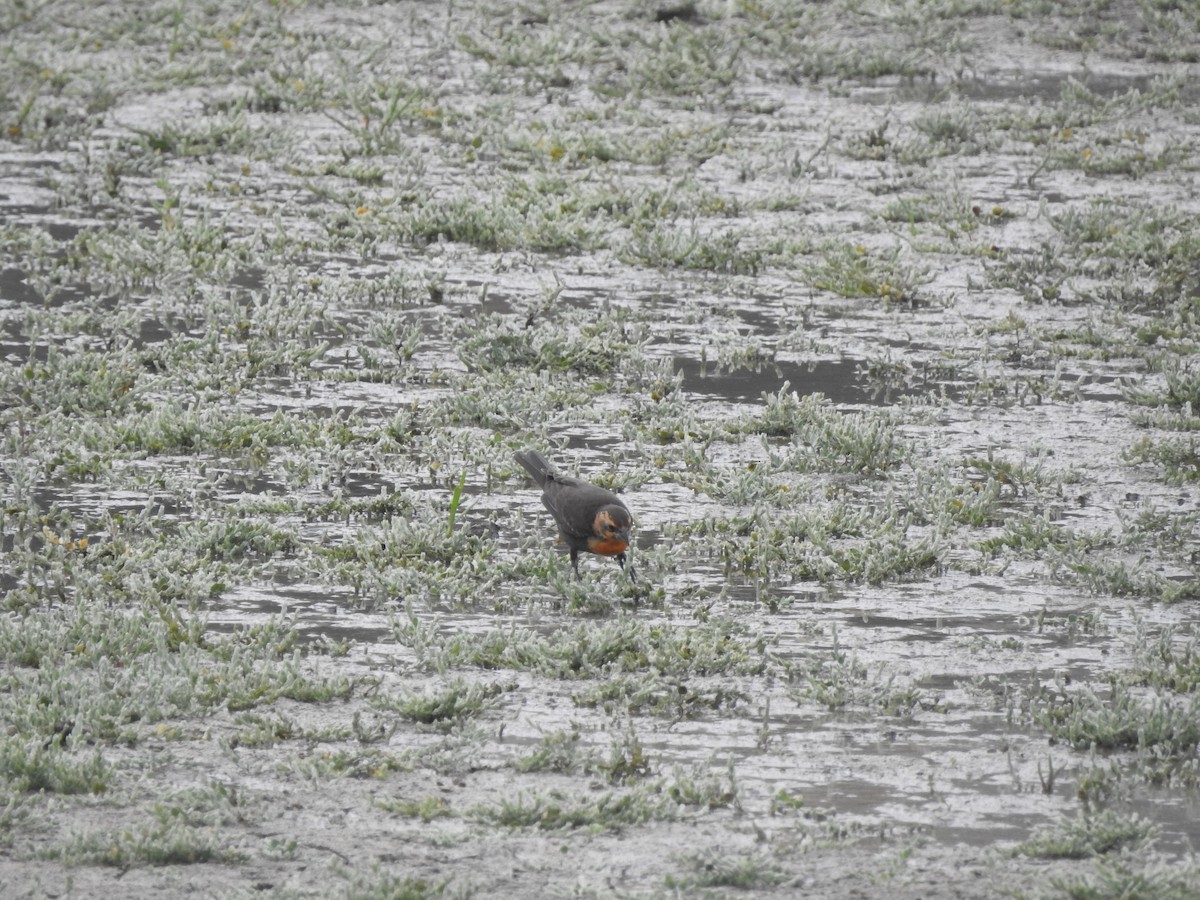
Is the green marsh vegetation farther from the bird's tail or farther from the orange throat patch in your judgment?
the bird's tail

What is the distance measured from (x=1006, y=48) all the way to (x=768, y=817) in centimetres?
1298

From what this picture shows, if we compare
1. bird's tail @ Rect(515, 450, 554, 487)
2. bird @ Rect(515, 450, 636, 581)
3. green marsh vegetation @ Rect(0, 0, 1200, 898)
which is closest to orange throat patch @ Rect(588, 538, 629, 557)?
bird @ Rect(515, 450, 636, 581)

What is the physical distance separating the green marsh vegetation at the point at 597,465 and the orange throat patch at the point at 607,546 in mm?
155

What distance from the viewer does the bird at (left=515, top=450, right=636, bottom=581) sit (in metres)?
7.01

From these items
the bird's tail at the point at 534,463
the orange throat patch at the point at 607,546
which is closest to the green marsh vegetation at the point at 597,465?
the orange throat patch at the point at 607,546

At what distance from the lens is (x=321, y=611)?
23.1 feet

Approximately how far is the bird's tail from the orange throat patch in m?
0.68

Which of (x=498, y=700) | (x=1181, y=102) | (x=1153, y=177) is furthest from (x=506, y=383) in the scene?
(x=1181, y=102)

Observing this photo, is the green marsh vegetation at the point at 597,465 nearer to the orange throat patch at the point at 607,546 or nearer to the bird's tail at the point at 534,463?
the orange throat patch at the point at 607,546

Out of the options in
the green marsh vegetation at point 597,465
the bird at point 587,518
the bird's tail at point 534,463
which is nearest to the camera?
the green marsh vegetation at point 597,465

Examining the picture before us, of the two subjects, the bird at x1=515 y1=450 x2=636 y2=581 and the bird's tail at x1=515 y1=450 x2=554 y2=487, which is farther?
the bird's tail at x1=515 y1=450 x2=554 y2=487

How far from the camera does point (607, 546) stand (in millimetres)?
7070

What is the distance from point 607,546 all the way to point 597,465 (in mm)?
1593

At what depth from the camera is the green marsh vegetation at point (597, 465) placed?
5469 millimetres
